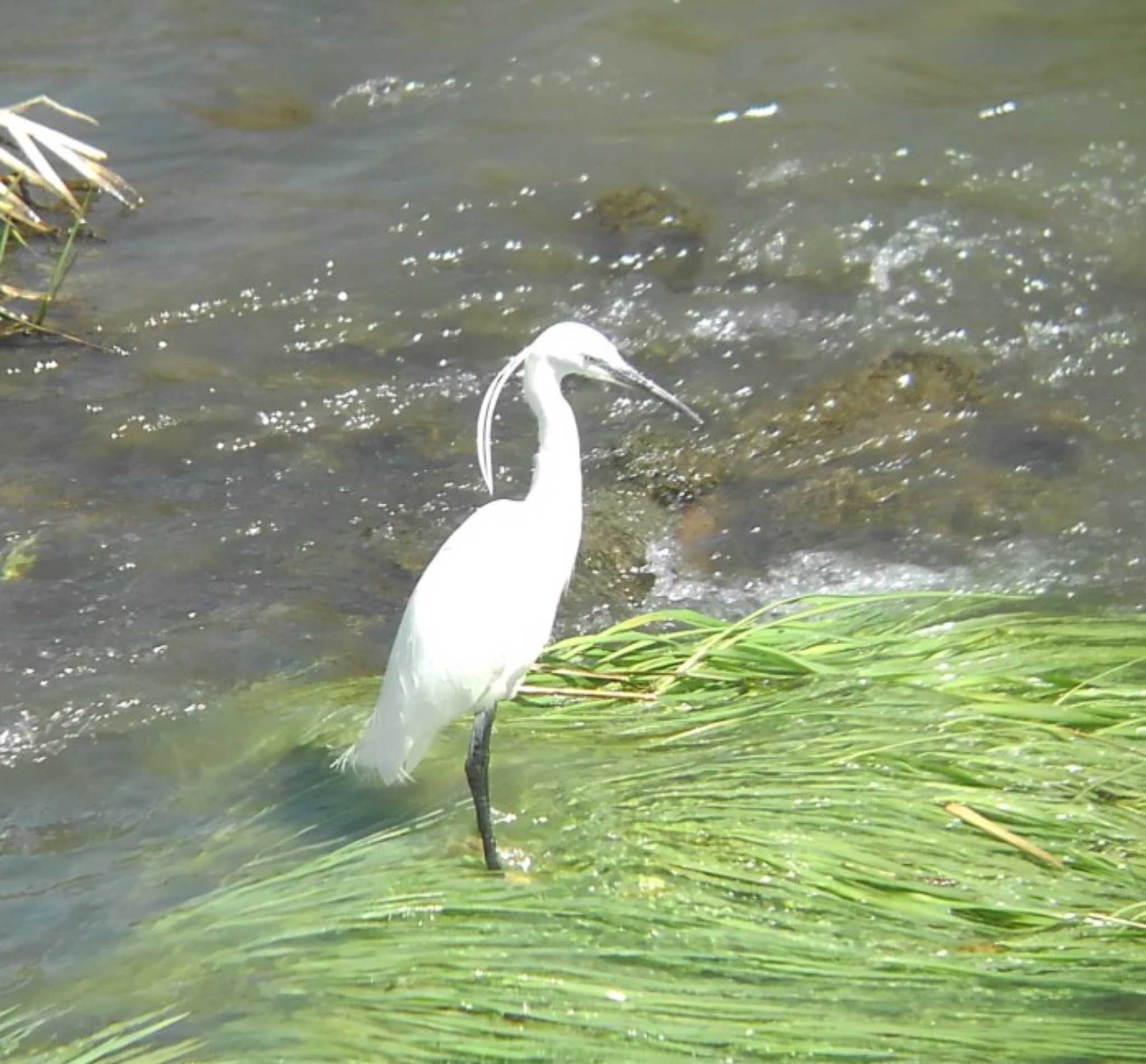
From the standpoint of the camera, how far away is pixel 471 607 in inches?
142

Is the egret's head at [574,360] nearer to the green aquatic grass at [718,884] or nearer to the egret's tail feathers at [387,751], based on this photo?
the egret's tail feathers at [387,751]

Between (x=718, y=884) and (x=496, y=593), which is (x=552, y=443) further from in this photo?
(x=718, y=884)

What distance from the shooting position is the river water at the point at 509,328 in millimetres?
5039

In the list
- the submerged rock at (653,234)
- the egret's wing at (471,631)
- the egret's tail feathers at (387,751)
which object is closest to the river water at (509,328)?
the submerged rock at (653,234)

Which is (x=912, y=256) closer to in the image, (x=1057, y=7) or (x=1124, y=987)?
(x=1057, y=7)

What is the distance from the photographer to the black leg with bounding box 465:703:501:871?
11.2ft

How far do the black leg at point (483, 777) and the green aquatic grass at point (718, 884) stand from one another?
0.06 meters

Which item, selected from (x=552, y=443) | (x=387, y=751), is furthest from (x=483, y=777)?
(x=552, y=443)

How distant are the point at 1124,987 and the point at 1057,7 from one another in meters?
7.48

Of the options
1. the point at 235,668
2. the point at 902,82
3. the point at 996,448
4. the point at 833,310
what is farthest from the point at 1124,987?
the point at 902,82

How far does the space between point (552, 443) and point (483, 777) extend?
0.76 meters

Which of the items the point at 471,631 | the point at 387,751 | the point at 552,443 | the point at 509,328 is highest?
the point at 552,443

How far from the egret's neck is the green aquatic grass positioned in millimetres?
639

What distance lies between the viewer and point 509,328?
22.4 feet
